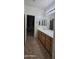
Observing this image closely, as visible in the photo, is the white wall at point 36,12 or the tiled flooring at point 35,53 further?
the white wall at point 36,12

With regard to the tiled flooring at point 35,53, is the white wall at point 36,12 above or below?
above

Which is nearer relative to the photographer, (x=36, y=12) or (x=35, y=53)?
(x=35, y=53)

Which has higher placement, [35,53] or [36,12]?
[36,12]

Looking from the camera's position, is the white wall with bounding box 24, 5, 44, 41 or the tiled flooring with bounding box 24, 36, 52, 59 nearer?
the tiled flooring with bounding box 24, 36, 52, 59

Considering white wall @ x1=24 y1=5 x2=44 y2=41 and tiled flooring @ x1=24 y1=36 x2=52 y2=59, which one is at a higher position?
white wall @ x1=24 y1=5 x2=44 y2=41
